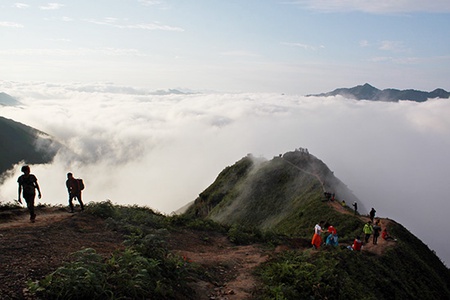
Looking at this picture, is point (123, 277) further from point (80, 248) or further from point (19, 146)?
point (19, 146)

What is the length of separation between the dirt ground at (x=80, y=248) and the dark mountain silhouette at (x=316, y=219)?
1.86m

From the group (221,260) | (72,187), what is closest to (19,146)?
(72,187)

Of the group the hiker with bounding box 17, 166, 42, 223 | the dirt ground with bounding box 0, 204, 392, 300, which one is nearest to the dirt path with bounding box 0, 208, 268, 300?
the dirt ground with bounding box 0, 204, 392, 300

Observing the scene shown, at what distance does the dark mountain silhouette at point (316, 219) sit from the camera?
631 inches

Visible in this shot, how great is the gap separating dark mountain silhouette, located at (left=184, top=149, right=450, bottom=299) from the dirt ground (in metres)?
1.86

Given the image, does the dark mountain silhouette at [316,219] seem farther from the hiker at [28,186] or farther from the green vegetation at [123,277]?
the hiker at [28,186]

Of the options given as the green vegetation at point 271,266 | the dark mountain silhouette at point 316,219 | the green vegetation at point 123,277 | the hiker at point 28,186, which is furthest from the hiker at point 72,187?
the dark mountain silhouette at point 316,219

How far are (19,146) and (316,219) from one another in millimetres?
135129

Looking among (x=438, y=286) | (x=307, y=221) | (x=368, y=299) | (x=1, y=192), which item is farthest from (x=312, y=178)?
(x=1, y=192)

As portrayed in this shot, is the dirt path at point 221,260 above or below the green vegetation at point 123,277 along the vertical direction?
below

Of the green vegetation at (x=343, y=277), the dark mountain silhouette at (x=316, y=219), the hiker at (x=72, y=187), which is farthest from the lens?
the dark mountain silhouette at (x=316, y=219)

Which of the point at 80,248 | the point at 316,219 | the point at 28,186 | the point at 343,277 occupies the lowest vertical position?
the point at 316,219

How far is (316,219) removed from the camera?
35781 millimetres

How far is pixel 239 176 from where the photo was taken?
72.9m
